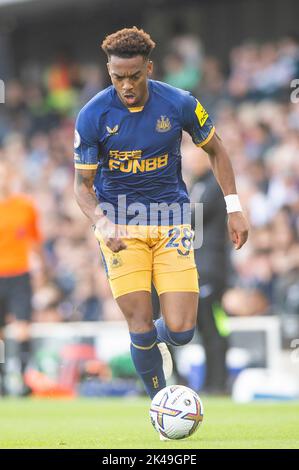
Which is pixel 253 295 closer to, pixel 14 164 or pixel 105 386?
pixel 105 386

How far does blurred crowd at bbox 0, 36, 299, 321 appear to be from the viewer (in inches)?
621

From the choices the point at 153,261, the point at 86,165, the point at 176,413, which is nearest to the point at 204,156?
the point at 153,261

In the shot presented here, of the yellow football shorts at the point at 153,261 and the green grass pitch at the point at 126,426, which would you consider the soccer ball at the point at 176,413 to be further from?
the yellow football shorts at the point at 153,261

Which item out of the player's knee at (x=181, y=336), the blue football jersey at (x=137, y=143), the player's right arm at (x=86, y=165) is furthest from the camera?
the player's knee at (x=181, y=336)

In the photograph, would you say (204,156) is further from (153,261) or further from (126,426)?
(153,261)

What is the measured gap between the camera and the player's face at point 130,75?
7863 millimetres

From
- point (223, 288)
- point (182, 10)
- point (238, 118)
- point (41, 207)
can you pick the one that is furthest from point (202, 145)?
point (182, 10)

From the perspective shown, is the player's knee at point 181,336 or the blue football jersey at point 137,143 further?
the player's knee at point 181,336

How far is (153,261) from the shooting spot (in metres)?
8.39

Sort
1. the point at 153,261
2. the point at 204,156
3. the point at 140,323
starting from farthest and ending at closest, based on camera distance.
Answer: the point at 204,156 < the point at 153,261 < the point at 140,323

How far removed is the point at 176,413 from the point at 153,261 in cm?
123

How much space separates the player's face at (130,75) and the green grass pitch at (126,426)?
7.57 feet

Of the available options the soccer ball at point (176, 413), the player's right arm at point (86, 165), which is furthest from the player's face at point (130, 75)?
the soccer ball at point (176, 413)

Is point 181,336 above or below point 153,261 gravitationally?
below
